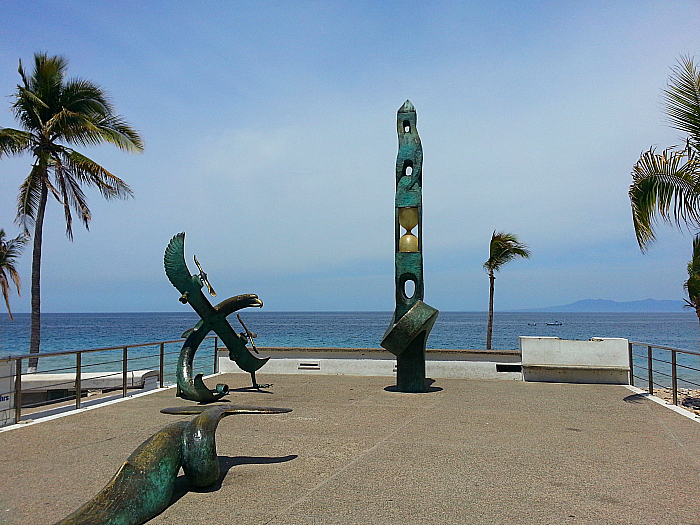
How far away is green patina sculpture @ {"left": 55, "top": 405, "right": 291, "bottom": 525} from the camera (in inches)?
148

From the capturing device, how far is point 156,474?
4258 millimetres

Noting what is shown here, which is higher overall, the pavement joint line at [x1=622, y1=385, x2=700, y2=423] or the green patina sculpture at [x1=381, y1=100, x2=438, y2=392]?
the green patina sculpture at [x1=381, y1=100, x2=438, y2=392]

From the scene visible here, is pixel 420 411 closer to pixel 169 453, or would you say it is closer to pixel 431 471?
pixel 431 471

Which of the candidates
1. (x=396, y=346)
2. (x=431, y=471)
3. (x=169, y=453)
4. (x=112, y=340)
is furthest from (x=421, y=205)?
(x=112, y=340)

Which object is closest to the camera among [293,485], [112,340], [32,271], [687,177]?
[293,485]

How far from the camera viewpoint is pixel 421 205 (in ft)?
35.9

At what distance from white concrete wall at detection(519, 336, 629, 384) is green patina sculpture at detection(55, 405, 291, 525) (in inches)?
331

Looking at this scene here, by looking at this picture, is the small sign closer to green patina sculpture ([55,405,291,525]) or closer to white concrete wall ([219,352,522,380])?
green patina sculpture ([55,405,291,525])

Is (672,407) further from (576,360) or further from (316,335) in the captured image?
(316,335)

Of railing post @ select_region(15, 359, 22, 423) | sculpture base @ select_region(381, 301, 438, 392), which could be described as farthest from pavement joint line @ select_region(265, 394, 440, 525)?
railing post @ select_region(15, 359, 22, 423)

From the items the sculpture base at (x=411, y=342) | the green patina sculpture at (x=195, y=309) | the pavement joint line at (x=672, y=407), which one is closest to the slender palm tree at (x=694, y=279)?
the pavement joint line at (x=672, y=407)

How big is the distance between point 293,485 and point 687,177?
7.63 m

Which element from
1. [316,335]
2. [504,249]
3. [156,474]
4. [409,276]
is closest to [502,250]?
[504,249]

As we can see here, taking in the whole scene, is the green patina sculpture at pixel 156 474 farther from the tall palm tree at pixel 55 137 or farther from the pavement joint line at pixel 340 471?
the tall palm tree at pixel 55 137
